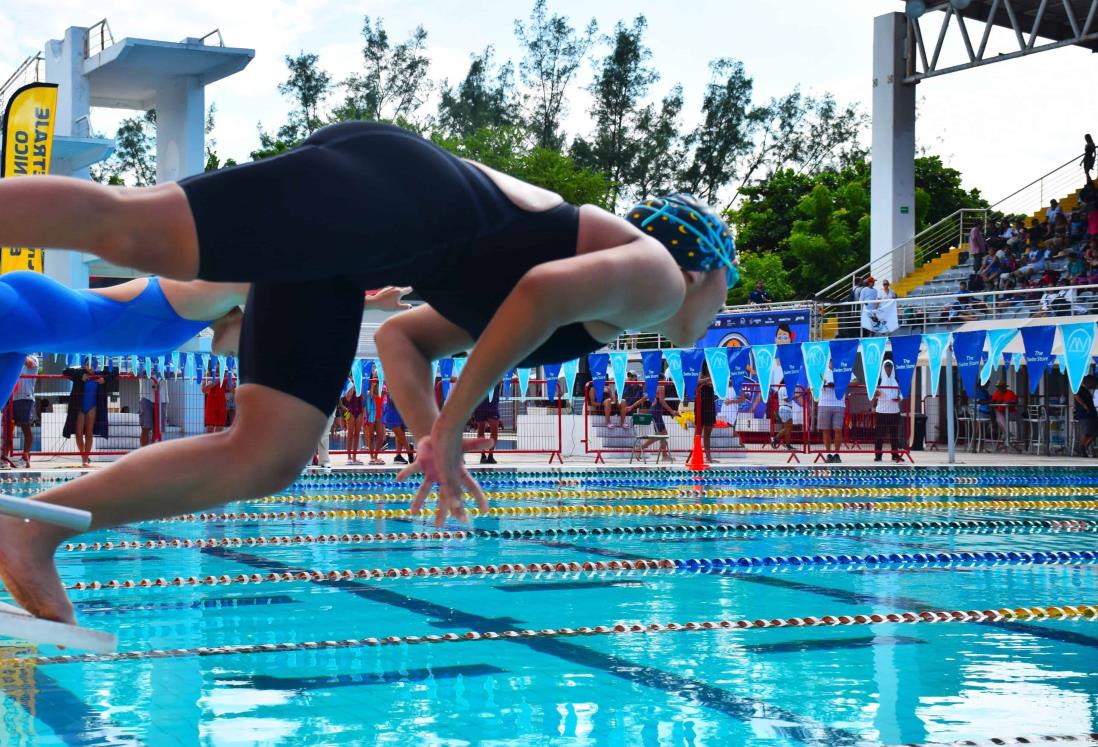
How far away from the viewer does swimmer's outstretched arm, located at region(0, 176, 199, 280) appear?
2.35 meters

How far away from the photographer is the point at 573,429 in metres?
20.1

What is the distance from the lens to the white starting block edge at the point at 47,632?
8.05 ft

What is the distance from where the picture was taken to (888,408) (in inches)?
734

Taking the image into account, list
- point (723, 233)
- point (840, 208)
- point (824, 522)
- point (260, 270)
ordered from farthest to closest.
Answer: point (840, 208) < point (824, 522) < point (723, 233) < point (260, 270)

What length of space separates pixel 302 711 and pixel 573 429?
16183 millimetres

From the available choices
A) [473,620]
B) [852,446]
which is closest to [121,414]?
[852,446]

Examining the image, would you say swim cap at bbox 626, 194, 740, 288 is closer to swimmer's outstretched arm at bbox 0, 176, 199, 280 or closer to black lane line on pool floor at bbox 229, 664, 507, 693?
swimmer's outstretched arm at bbox 0, 176, 199, 280

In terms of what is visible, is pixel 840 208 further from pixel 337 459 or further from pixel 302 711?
pixel 302 711

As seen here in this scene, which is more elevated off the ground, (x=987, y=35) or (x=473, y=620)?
(x=987, y=35)

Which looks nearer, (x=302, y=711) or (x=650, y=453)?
(x=302, y=711)

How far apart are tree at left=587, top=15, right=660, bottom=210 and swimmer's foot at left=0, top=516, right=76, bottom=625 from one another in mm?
46711

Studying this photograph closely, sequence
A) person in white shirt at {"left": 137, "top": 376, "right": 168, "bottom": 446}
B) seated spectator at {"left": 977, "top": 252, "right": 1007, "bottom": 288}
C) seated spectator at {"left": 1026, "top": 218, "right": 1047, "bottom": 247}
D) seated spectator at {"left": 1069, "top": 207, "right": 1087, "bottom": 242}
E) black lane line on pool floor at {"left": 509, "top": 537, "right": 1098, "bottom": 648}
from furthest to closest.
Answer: seated spectator at {"left": 1026, "top": 218, "right": 1047, "bottom": 247}
seated spectator at {"left": 977, "top": 252, "right": 1007, "bottom": 288}
seated spectator at {"left": 1069, "top": 207, "right": 1087, "bottom": 242}
person in white shirt at {"left": 137, "top": 376, "right": 168, "bottom": 446}
black lane line on pool floor at {"left": 509, "top": 537, "right": 1098, "bottom": 648}

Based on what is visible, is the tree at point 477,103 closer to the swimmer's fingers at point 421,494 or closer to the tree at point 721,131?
the tree at point 721,131

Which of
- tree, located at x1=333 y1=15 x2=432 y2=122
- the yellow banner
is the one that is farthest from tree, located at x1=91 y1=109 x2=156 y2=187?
the yellow banner
